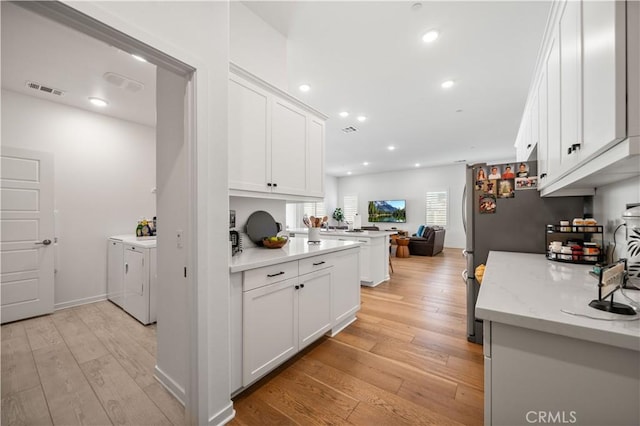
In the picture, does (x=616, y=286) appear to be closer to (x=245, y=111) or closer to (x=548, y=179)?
(x=548, y=179)

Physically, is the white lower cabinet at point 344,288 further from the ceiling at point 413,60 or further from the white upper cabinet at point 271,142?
the ceiling at point 413,60

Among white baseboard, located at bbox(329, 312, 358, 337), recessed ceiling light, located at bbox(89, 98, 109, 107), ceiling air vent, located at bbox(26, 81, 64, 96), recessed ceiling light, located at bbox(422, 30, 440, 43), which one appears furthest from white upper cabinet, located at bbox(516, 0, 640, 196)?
ceiling air vent, located at bbox(26, 81, 64, 96)

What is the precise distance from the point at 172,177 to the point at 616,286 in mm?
2184

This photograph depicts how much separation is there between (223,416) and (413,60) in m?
3.60

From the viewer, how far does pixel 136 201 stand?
13.1 feet

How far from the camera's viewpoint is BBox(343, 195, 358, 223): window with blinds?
1087 cm

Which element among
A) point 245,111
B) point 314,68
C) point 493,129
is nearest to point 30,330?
point 245,111

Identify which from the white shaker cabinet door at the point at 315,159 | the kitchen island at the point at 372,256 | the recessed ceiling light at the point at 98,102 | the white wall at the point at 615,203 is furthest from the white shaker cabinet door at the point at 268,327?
the recessed ceiling light at the point at 98,102

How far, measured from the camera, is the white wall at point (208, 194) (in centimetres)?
134

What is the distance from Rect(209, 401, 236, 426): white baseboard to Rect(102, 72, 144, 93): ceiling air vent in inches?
133

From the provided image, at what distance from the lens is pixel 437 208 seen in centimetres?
892

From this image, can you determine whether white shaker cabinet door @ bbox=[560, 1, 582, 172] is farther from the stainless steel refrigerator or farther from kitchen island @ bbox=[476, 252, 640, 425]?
the stainless steel refrigerator

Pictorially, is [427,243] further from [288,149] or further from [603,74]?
[603,74]

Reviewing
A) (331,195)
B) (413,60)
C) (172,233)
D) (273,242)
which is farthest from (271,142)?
(331,195)
